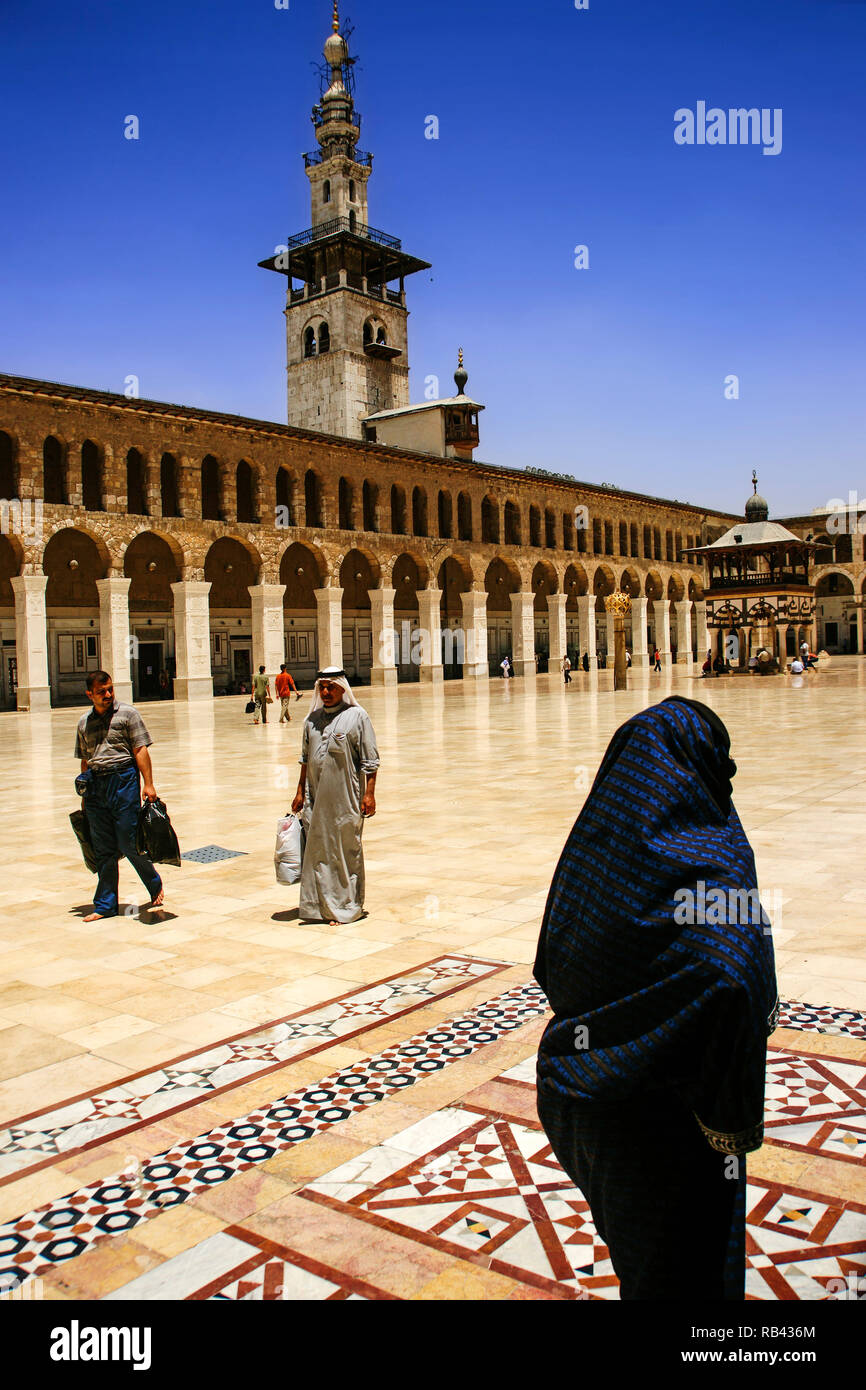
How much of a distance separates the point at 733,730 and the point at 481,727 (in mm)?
4558

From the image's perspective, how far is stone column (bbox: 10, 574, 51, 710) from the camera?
27.2 meters

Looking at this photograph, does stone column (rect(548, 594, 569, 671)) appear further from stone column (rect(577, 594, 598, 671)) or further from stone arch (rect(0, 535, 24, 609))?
stone arch (rect(0, 535, 24, 609))

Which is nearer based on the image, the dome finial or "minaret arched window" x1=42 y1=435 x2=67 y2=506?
"minaret arched window" x1=42 y1=435 x2=67 y2=506

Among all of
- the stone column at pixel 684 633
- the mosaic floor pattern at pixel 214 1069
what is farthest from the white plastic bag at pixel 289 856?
the stone column at pixel 684 633

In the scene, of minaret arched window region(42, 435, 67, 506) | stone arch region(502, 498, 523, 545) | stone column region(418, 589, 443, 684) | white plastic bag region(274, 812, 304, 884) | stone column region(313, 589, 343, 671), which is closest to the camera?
white plastic bag region(274, 812, 304, 884)

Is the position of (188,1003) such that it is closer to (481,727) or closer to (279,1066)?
(279,1066)

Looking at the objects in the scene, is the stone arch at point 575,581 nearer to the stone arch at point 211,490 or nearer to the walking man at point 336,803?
the stone arch at point 211,490

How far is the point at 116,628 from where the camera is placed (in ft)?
96.6

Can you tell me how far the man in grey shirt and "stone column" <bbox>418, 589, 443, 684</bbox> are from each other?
114 ft

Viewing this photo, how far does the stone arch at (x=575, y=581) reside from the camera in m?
49.7

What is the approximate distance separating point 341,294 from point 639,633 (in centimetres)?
2339

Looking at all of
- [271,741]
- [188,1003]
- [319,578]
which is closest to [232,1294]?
[188,1003]

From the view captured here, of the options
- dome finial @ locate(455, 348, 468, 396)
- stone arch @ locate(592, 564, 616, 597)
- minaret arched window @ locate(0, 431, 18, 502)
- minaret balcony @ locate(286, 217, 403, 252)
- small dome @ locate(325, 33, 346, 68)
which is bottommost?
stone arch @ locate(592, 564, 616, 597)

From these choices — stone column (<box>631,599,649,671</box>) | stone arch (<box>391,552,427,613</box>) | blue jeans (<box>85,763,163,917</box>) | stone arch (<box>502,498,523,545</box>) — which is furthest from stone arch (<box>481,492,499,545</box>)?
blue jeans (<box>85,763,163,917</box>)
